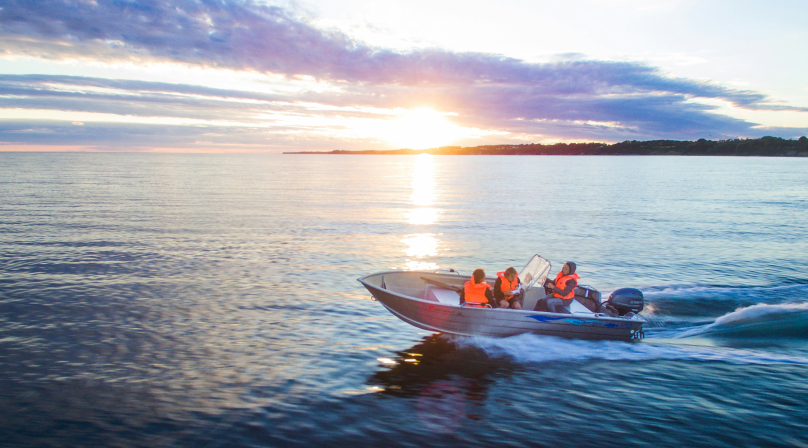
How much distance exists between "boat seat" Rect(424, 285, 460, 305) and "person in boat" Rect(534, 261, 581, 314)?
7.37 feet

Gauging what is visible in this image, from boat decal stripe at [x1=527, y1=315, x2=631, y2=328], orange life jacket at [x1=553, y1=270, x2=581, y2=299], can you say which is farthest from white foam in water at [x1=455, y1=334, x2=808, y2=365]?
orange life jacket at [x1=553, y1=270, x2=581, y2=299]

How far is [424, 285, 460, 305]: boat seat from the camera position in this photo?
13.2m

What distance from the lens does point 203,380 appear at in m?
9.68

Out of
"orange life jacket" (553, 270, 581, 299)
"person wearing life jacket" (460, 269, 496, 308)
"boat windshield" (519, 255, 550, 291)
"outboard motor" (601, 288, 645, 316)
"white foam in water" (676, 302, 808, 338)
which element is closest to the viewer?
"person wearing life jacket" (460, 269, 496, 308)

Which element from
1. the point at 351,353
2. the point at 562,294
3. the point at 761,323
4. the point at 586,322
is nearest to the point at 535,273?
the point at 562,294

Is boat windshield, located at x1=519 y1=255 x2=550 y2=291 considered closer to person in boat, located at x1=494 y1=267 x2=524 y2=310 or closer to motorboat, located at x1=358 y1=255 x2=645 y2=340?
motorboat, located at x1=358 y1=255 x2=645 y2=340

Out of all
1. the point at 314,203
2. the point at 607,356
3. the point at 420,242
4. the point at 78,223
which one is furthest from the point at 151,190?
the point at 607,356

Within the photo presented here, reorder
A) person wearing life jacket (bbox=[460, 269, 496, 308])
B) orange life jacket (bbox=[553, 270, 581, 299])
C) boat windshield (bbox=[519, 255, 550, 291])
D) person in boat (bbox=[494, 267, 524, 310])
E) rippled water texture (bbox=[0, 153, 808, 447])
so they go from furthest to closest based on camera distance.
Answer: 1. boat windshield (bbox=[519, 255, 550, 291])
2. orange life jacket (bbox=[553, 270, 581, 299])
3. person in boat (bbox=[494, 267, 524, 310])
4. person wearing life jacket (bbox=[460, 269, 496, 308])
5. rippled water texture (bbox=[0, 153, 808, 447])

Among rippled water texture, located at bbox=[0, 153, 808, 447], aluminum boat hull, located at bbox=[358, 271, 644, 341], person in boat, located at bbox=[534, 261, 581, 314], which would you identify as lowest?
rippled water texture, located at bbox=[0, 153, 808, 447]

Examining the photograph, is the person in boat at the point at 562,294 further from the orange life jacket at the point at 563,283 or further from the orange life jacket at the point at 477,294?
the orange life jacket at the point at 477,294

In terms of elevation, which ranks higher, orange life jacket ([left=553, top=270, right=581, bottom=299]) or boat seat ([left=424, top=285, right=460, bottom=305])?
orange life jacket ([left=553, top=270, right=581, bottom=299])

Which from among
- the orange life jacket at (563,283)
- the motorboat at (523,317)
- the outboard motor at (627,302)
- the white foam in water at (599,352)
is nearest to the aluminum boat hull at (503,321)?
the motorboat at (523,317)

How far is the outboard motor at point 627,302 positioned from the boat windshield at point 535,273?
6.36 ft

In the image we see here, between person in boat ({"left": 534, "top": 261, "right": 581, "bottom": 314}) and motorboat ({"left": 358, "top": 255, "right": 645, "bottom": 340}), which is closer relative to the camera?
motorboat ({"left": 358, "top": 255, "right": 645, "bottom": 340})
